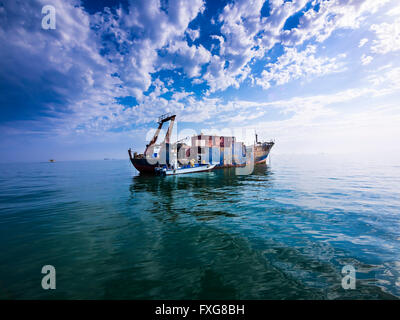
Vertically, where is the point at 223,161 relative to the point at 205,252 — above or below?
above

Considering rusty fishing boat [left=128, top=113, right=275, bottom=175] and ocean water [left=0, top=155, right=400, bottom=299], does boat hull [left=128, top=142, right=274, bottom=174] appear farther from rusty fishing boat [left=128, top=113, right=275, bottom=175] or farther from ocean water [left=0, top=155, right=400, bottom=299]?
ocean water [left=0, top=155, right=400, bottom=299]

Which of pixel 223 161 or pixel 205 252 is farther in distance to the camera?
pixel 223 161

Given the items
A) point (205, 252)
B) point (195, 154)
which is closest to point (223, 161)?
point (195, 154)

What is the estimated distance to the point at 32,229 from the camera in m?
7.58

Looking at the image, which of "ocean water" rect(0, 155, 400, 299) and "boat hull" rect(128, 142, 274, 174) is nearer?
"ocean water" rect(0, 155, 400, 299)

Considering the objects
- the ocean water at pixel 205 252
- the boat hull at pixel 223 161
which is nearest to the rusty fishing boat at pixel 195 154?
the boat hull at pixel 223 161

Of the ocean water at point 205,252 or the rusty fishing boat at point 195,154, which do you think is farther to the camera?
the rusty fishing boat at point 195,154

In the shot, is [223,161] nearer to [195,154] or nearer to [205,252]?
[195,154]

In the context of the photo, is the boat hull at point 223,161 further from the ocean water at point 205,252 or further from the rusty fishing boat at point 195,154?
the ocean water at point 205,252

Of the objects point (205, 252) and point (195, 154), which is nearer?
point (205, 252)

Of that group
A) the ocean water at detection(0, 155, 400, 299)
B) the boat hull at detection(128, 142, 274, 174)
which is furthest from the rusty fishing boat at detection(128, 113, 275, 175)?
the ocean water at detection(0, 155, 400, 299)

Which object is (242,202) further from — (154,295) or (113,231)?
(154,295)

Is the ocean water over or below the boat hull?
below
